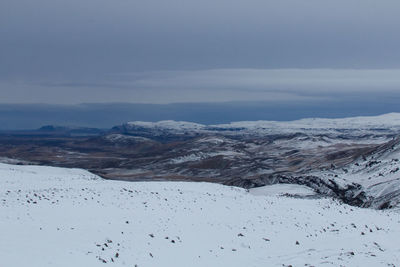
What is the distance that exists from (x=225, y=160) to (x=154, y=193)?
468ft

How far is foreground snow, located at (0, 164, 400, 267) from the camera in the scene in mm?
16469

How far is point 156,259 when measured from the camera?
1686 cm

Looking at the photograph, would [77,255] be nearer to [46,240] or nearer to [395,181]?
[46,240]

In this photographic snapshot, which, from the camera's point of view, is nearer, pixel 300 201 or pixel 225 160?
pixel 300 201

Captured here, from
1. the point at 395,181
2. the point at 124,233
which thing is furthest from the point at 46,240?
the point at 395,181

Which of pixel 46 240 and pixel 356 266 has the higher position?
pixel 46 240

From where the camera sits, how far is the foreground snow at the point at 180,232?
54.0 ft

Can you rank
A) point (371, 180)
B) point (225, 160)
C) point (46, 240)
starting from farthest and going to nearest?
point (225, 160), point (371, 180), point (46, 240)

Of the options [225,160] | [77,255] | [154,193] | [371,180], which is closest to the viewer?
[77,255]

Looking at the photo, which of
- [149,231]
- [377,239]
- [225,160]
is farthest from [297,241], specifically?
[225,160]

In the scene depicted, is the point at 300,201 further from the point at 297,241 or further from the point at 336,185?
the point at 336,185

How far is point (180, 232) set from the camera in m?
20.5

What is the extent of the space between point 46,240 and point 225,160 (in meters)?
155

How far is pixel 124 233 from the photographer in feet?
62.7
